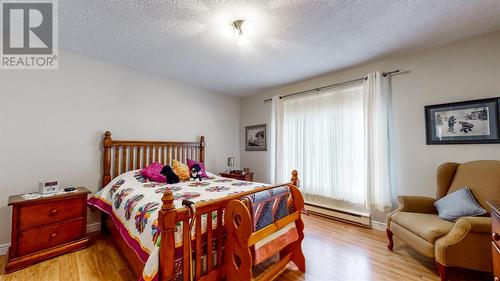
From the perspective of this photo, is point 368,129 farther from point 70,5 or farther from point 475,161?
point 70,5

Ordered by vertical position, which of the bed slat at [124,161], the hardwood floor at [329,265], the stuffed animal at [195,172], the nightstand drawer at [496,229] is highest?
the bed slat at [124,161]

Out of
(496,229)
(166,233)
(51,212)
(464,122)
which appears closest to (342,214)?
(464,122)

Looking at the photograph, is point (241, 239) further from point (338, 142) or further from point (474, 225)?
point (338, 142)

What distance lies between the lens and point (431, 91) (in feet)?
8.14

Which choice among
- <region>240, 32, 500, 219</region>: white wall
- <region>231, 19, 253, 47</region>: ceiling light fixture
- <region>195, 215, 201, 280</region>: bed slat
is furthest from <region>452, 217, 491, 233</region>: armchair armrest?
<region>231, 19, 253, 47</region>: ceiling light fixture

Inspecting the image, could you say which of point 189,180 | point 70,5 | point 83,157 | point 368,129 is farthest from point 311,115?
point 83,157

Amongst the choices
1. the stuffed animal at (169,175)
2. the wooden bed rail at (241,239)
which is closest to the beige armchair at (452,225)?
the wooden bed rail at (241,239)

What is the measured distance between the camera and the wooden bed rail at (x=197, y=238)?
1211 mm

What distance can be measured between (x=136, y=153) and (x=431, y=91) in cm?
415

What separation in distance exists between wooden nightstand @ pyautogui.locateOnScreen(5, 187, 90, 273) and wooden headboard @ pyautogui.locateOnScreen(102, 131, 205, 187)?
1.85ft

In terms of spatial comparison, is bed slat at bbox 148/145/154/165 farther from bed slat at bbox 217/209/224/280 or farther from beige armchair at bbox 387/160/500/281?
beige armchair at bbox 387/160/500/281

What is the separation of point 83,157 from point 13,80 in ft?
3.58

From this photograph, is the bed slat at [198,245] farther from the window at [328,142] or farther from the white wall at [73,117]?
the window at [328,142]

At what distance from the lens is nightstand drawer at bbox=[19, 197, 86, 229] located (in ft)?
6.46
